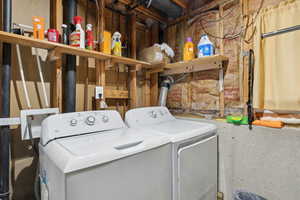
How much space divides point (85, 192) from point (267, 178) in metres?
1.58

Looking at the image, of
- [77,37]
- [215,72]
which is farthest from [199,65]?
[77,37]

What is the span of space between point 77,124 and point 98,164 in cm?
52

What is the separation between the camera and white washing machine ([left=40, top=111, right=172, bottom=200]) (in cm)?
75

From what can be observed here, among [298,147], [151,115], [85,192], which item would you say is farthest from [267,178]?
[85,192]

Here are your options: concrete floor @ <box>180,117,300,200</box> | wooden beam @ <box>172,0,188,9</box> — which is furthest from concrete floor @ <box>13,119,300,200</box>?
wooden beam @ <box>172,0,188,9</box>

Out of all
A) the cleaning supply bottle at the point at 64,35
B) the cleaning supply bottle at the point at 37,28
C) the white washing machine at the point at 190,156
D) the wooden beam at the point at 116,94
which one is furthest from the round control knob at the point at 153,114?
the cleaning supply bottle at the point at 37,28

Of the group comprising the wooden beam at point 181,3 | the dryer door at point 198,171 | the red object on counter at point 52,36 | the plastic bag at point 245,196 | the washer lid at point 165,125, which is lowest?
the plastic bag at point 245,196

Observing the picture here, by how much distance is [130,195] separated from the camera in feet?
2.94

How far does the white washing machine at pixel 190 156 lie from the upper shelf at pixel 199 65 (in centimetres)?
73

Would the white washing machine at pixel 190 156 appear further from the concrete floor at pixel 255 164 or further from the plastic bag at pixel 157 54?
the plastic bag at pixel 157 54

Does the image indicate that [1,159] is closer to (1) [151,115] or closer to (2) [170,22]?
(1) [151,115]

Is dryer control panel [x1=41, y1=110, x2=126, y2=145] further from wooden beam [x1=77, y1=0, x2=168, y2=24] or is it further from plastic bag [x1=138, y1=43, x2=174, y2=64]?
wooden beam [x1=77, y1=0, x2=168, y2=24]

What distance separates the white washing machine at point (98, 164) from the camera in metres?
0.75

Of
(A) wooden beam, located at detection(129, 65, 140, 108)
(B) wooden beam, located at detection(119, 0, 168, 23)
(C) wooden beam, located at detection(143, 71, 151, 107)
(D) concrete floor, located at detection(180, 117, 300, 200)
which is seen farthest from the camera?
(C) wooden beam, located at detection(143, 71, 151, 107)
